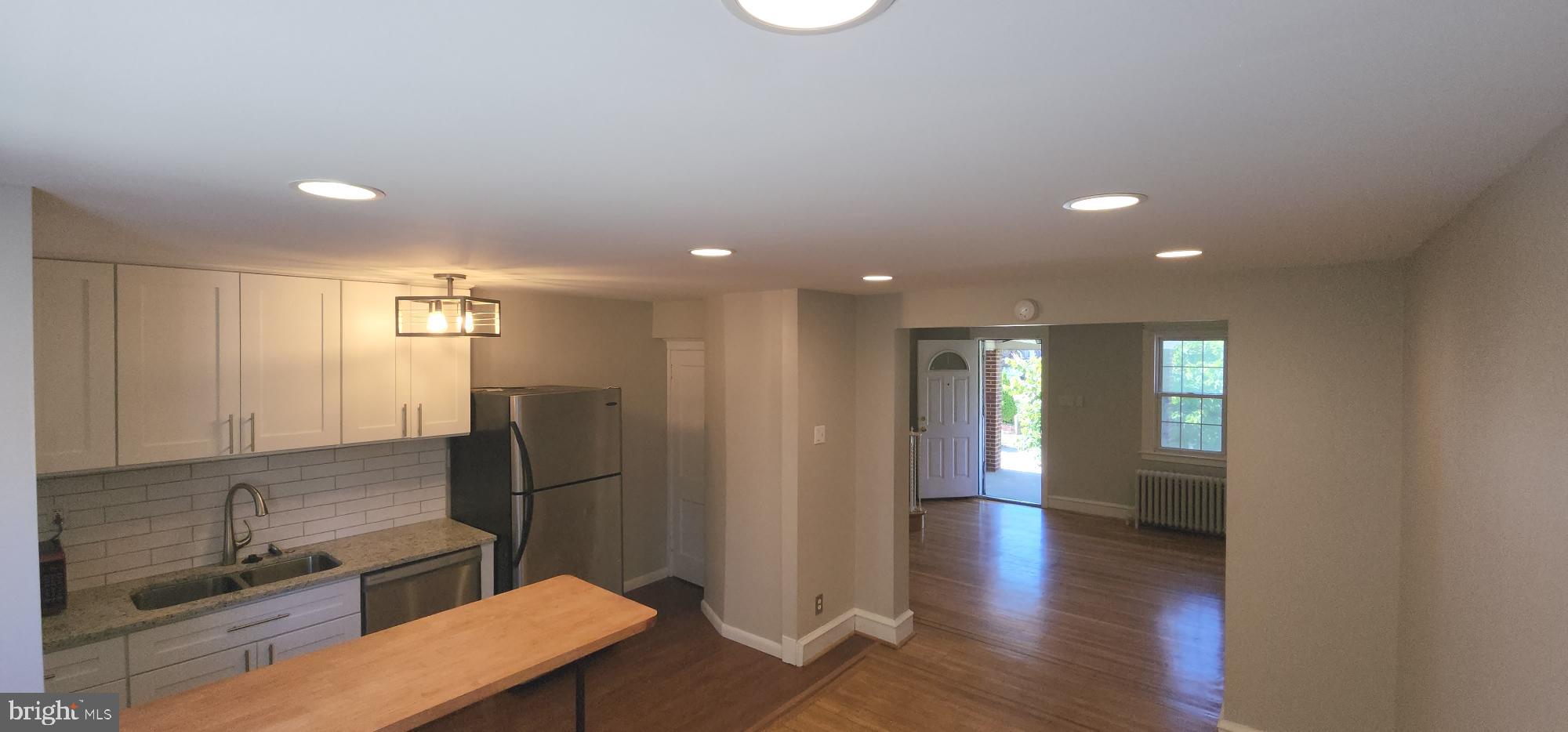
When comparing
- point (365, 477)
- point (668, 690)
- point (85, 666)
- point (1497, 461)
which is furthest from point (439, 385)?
point (1497, 461)

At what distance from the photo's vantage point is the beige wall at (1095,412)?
7254 mm

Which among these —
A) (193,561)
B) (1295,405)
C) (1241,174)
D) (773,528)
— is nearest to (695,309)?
(773,528)

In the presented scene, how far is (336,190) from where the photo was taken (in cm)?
142

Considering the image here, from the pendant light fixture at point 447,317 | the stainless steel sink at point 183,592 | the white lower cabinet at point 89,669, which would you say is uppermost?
the pendant light fixture at point 447,317

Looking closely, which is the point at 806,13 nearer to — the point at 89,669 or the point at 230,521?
the point at 89,669

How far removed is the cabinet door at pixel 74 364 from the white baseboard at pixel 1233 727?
4.96 metres

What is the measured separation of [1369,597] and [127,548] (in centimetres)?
544

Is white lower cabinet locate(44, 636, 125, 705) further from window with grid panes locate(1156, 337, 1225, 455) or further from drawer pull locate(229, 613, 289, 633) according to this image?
window with grid panes locate(1156, 337, 1225, 455)

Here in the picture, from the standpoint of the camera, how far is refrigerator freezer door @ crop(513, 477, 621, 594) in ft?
12.3

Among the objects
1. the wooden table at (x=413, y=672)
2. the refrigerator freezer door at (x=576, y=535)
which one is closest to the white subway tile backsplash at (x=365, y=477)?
the refrigerator freezer door at (x=576, y=535)

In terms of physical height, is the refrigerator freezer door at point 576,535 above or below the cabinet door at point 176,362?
below

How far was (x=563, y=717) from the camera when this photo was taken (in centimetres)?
341

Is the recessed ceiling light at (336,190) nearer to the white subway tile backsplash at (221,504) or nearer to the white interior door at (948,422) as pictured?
the white subway tile backsplash at (221,504)

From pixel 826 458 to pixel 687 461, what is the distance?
1529 mm
